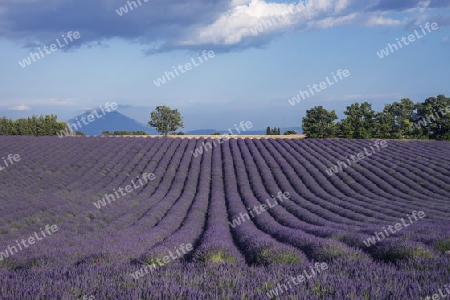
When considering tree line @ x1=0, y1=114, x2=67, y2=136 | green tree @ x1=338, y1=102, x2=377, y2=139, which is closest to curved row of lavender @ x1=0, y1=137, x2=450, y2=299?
green tree @ x1=338, y1=102, x2=377, y2=139

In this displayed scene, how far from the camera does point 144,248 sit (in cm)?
750

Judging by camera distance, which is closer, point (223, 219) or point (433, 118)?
point (223, 219)

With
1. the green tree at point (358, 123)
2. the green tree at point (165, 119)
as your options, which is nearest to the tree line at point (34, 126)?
the green tree at point (165, 119)

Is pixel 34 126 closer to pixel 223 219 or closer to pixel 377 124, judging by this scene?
pixel 377 124

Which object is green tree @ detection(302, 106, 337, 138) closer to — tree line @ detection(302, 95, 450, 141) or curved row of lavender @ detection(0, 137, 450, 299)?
tree line @ detection(302, 95, 450, 141)

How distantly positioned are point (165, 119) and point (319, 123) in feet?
74.3

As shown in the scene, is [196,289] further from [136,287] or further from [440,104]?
[440,104]

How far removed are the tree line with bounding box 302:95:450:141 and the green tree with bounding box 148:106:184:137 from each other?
18961mm

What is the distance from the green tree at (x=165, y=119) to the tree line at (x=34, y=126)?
12667 mm

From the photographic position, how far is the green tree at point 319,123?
48250 millimetres

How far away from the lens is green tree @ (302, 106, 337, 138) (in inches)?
1900

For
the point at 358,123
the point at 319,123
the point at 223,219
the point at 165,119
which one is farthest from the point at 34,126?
A: the point at 223,219

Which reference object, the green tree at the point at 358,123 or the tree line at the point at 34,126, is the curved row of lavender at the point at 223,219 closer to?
the green tree at the point at 358,123

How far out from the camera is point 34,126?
52312 mm
